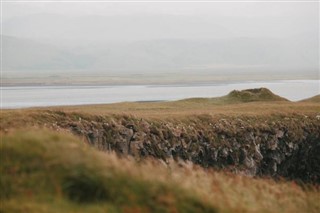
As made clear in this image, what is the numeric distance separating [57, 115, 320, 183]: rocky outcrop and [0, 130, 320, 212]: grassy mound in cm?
2232

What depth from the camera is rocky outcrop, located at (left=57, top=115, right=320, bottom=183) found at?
131ft

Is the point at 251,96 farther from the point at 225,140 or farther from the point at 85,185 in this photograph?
the point at 85,185

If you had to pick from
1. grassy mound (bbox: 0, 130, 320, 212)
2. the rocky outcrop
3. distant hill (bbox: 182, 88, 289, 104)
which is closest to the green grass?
grassy mound (bbox: 0, 130, 320, 212)

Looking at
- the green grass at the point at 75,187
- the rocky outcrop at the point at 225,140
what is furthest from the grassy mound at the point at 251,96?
the green grass at the point at 75,187

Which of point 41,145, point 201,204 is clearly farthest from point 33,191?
point 201,204

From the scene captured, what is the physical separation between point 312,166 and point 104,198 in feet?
134

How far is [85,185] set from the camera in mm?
13211

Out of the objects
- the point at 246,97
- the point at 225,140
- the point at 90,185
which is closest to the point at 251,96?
the point at 246,97

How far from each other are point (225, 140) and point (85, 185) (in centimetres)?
3276

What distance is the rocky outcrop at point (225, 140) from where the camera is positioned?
39.8 metres

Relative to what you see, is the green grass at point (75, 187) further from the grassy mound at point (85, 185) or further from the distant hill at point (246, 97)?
the distant hill at point (246, 97)

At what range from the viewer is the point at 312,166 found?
50.0m

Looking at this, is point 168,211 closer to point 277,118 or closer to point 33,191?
point 33,191

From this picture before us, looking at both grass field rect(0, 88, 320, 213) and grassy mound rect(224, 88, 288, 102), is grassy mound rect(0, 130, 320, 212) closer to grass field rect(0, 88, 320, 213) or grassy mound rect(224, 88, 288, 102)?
grass field rect(0, 88, 320, 213)
